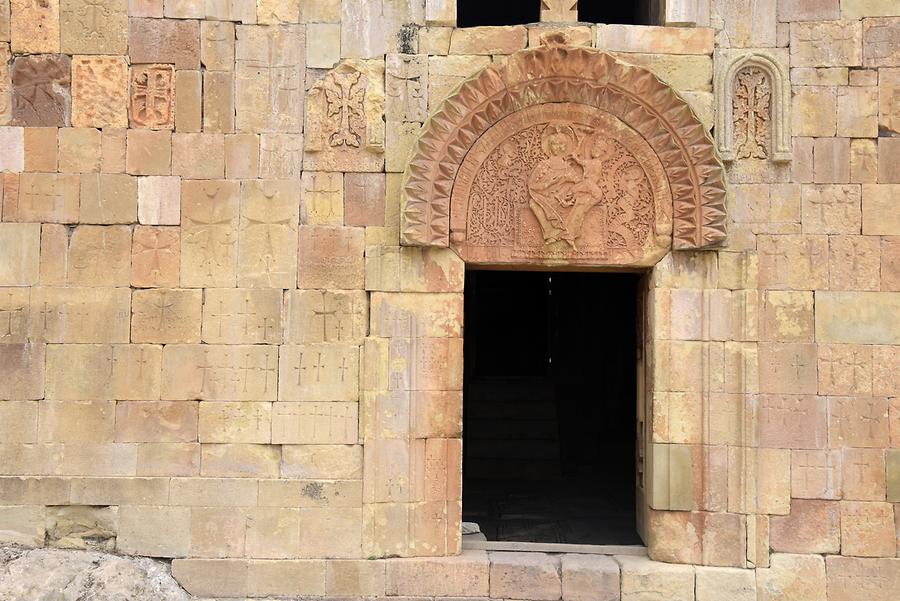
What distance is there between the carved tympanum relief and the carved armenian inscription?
2.73ft

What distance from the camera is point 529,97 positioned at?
6.44 meters

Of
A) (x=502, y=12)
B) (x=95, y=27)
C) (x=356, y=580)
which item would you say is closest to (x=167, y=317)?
(x=95, y=27)

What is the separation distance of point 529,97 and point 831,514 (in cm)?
409

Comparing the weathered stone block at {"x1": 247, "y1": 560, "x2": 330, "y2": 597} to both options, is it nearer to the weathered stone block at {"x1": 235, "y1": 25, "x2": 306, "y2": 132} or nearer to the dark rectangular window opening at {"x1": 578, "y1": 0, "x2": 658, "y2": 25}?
the weathered stone block at {"x1": 235, "y1": 25, "x2": 306, "y2": 132}

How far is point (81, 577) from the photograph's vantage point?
6.09 metres

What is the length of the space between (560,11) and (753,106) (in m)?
1.75

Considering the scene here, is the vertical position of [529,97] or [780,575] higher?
[529,97]

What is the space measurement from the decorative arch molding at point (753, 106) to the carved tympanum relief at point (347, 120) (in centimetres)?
278

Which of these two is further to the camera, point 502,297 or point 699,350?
point 502,297

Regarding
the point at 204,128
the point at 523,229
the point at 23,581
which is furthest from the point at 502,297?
the point at 23,581

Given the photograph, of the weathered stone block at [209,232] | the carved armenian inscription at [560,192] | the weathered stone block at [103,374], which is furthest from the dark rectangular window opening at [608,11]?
the weathered stone block at [103,374]

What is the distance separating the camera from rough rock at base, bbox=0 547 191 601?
599 cm

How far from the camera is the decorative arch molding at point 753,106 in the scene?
6.34 meters

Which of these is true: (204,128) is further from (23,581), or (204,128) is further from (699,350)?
(699,350)
